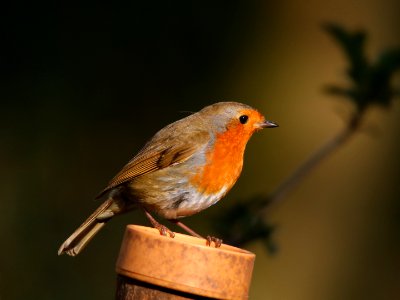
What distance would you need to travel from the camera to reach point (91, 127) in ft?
24.0

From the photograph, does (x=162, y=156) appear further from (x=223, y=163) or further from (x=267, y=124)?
(x=267, y=124)

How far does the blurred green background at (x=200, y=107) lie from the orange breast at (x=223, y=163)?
261cm

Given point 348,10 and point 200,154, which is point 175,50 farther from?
point 200,154

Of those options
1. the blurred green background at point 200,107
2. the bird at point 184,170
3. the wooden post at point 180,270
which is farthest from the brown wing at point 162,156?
the blurred green background at point 200,107

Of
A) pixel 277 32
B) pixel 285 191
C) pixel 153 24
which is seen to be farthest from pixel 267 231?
pixel 277 32

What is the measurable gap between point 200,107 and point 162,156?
3.28 m

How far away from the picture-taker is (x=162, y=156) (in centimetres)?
422

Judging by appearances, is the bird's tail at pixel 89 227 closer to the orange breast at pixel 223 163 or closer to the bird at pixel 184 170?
the bird at pixel 184 170

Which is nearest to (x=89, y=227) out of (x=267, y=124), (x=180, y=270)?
(x=267, y=124)

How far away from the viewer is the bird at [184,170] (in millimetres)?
4070

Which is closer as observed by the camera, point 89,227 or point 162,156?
point 162,156

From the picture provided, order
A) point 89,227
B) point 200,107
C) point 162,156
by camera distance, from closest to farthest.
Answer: point 162,156 < point 89,227 < point 200,107

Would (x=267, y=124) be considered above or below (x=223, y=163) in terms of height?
above

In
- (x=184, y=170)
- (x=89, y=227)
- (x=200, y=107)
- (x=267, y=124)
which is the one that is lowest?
(x=89, y=227)
